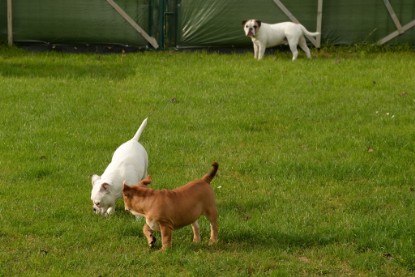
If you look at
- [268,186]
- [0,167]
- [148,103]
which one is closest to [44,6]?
[148,103]

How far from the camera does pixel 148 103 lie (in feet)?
46.0

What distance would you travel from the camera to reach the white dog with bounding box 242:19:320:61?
717 inches

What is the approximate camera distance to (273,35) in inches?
722

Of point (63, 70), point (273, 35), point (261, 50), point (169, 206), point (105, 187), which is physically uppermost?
point (273, 35)

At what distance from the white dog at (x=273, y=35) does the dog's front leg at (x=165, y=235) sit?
1068 centimetres

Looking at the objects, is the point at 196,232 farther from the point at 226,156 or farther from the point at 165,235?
the point at 226,156

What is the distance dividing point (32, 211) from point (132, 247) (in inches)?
56.0

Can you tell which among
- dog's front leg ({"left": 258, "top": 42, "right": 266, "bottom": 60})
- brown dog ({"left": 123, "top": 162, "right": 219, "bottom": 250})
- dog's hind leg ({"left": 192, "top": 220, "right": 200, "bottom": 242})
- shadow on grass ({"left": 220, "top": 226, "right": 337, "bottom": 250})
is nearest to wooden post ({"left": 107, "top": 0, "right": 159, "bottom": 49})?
dog's front leg ({"left": 258, "top": 42, "right": 266, "bottom": 60})

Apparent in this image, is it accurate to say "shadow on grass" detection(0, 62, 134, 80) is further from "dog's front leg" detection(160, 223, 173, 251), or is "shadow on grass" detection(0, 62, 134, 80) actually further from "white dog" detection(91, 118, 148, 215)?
"dog's front leg" detection(160, 223, 173, 251)

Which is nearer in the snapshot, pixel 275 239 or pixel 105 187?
pixel 275 239

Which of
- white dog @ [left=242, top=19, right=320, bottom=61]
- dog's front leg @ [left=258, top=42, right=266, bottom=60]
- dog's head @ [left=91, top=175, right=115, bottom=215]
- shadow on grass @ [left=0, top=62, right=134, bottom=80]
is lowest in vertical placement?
dog's head @ [left=91, top=175, right=115, bottom=215]

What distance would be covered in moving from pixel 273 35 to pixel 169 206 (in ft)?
36.8

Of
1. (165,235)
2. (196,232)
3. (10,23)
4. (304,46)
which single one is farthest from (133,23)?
(165,235)

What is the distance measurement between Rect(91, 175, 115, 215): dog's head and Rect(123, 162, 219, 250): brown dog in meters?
0.95
